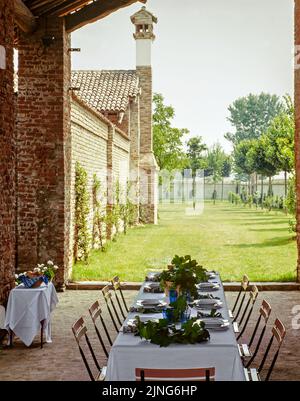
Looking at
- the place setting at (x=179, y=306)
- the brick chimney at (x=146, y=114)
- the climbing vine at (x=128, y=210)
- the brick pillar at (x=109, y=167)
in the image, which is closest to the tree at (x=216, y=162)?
the brick chimney at (x=146, y=114)

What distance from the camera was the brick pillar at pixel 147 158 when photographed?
1117 inches

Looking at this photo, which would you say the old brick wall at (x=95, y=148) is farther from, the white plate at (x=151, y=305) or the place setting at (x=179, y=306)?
the white plate at (x=151, y=305)

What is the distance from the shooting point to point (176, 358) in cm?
450

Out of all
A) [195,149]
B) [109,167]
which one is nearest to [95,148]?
[109,167]

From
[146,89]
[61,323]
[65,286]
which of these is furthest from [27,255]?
[146,89]

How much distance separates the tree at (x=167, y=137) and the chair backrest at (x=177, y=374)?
1398 inches

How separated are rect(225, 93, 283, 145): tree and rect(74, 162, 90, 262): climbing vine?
68.3m

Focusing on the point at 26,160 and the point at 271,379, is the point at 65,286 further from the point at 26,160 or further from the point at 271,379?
the point at 271,379

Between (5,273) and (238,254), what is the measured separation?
9.74 m

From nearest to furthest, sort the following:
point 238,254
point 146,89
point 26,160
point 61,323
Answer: point 61,323 < point 26,160 < point 238,254 < point 146,89

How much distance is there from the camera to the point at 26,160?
37.1ft

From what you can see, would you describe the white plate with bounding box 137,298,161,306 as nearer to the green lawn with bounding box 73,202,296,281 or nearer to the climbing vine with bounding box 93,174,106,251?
the green lawn with bounding box 73,202,296,281

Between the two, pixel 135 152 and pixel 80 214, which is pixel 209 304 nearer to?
pixel 80 214

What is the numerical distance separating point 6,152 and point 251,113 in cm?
7581
